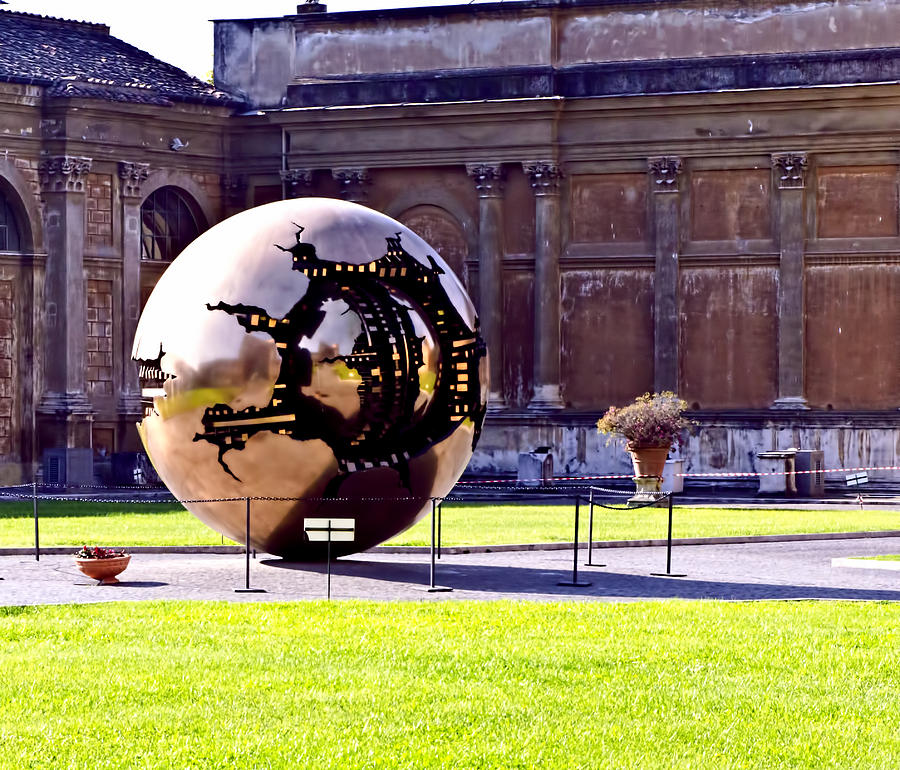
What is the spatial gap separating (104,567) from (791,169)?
27.4 m

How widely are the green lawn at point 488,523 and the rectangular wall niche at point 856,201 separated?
10073mm

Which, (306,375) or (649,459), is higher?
(306,375)

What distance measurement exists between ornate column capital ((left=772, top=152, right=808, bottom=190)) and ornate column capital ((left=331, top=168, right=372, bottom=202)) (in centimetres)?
1002

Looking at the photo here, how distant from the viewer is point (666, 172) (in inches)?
1724

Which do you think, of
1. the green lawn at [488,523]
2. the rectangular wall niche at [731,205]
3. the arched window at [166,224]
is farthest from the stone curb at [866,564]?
the arched window at [166,224]

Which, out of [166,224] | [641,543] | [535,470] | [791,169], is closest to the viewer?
[641,543]

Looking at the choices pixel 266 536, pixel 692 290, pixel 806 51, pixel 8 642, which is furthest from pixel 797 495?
pixel 8 642

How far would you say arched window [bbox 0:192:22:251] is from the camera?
4375 cm

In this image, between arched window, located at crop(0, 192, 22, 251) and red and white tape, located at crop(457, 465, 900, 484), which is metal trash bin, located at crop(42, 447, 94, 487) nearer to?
arched window, located at crop(0, 192, 22, 251)

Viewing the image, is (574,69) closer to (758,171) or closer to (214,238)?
(758,171)

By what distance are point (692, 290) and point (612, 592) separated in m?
26.1

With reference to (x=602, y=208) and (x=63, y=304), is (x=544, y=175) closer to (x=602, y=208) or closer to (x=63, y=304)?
(x=602, y=208)

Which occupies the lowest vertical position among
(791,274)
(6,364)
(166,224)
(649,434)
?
(649,434)

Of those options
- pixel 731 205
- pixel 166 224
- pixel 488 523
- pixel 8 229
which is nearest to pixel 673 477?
pixel 731 205
